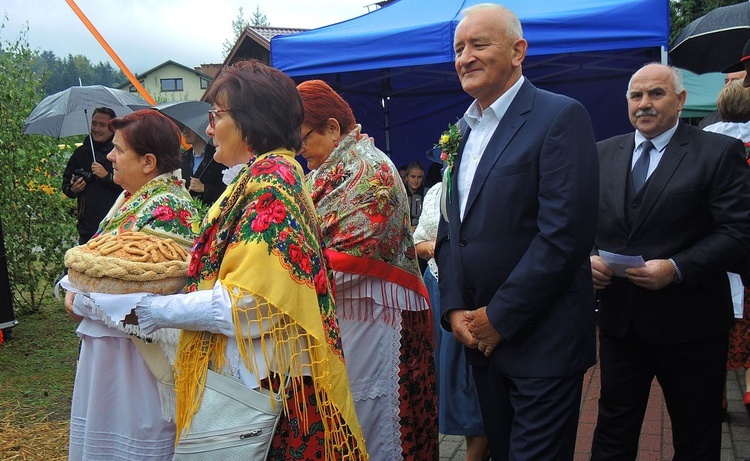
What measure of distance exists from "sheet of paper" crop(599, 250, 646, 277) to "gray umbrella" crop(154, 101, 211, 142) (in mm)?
4866

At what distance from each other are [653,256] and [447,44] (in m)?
3.51

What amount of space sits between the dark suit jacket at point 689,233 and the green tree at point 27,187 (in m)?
7.10

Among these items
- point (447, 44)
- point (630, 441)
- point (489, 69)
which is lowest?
point (630, 441)

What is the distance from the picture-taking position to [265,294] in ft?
7.07

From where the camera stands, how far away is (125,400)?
9.68ft

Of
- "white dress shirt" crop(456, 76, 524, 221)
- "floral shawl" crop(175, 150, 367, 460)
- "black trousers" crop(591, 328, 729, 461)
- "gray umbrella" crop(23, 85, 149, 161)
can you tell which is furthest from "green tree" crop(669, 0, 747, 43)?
"floral shawl" crop(175, 150, 367, 460)

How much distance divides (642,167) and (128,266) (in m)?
2.12

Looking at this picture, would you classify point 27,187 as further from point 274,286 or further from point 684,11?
point 684,11

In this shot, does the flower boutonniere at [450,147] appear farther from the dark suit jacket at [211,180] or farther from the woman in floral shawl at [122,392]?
the dark suit jacket at [211,180]

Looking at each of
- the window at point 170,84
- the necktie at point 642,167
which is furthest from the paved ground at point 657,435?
the window at point 170,84

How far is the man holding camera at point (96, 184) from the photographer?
6.70 meters

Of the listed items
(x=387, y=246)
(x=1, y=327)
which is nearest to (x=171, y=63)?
(x=1, y=327)

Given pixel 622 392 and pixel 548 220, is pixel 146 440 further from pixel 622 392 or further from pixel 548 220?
pixel 622 392

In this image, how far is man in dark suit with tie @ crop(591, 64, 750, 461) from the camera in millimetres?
2967
